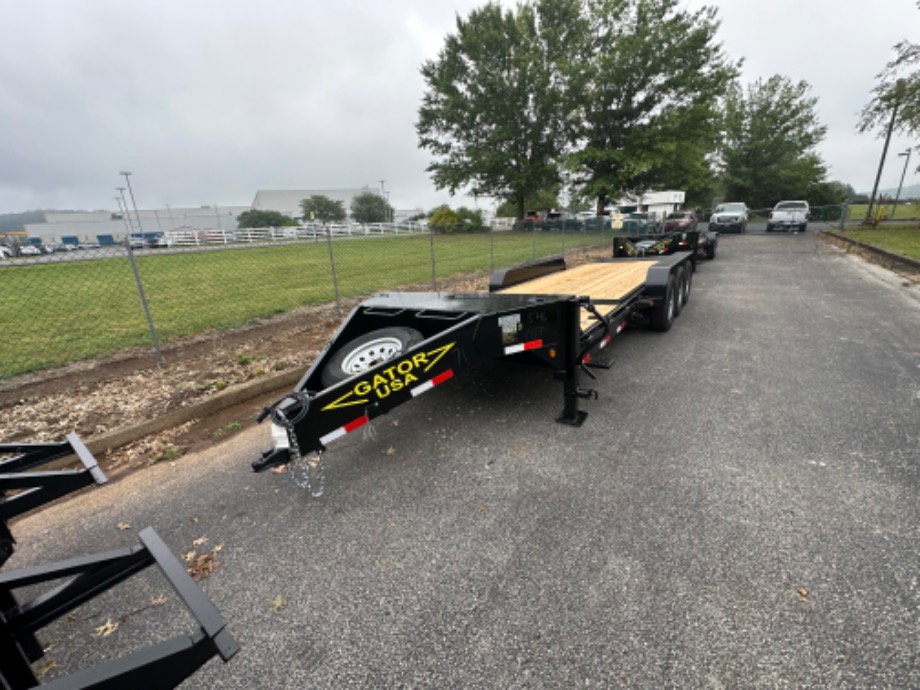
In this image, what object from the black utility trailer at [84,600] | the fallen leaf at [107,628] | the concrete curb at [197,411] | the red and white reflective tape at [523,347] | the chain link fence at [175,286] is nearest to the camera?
the black utility trailer at [84,600]

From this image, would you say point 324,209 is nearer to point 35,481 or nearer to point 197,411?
point 197,411

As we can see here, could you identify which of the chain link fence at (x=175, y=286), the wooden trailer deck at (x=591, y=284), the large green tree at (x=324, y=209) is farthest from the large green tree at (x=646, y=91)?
the large green tree at (x=324, y=209)

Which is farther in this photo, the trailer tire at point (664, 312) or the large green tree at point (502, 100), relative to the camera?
the large green tree at point (502, 100)

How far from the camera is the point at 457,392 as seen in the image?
438cm

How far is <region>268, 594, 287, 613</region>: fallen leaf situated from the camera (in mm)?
2078

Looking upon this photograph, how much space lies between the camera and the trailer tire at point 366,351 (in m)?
3.06

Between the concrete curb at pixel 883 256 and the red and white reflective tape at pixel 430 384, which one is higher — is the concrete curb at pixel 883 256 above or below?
below

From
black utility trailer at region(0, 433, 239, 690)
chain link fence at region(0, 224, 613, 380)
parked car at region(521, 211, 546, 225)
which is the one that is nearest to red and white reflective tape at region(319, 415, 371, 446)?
black utility trailer at region(0, 433, 239, 690)

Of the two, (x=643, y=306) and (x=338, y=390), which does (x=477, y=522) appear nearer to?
(x=338, y=390)

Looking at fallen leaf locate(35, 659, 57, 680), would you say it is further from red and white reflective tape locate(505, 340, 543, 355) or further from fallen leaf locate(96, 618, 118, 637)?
red and white reflective tape locate(505, 340, 543, 355)

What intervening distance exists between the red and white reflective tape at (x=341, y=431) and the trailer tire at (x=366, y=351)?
48 centimetres

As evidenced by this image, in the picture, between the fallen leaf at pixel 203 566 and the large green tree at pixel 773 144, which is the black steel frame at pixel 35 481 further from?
the large green tree at pixel 773 144

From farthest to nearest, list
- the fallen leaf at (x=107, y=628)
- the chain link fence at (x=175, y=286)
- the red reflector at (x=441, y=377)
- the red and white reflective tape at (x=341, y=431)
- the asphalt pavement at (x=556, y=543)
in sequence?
the chain link fence at (x=175, y=286), the red reflector at (x=441, y=377), the red and white reflective tape at (x=341, y=431), the fallen leaf at (x=107, y=628), the asphalt pavement at (x=556, y=543)

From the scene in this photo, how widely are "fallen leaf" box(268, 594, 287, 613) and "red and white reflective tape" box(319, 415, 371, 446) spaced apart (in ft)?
2.49
